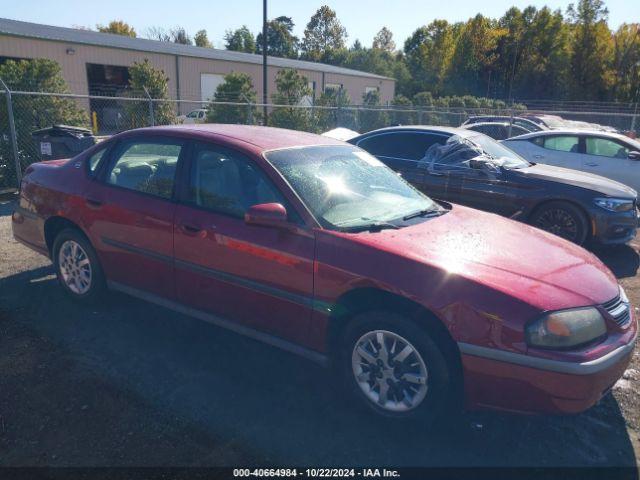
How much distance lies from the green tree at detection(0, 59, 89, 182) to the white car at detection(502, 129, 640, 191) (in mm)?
9628

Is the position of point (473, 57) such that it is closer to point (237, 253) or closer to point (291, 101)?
point (291, 101)

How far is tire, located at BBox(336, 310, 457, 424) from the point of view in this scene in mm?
2785

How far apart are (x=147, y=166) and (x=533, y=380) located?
319 centimetres

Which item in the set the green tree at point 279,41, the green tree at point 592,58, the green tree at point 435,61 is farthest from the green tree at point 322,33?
the green tree at point 592,58

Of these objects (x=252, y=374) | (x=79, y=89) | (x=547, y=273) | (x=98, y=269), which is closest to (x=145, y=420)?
(x=252, y=374)

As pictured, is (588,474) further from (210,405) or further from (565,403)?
(210,405)

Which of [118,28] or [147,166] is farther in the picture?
Result: [118,28]

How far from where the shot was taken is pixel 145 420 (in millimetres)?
2971

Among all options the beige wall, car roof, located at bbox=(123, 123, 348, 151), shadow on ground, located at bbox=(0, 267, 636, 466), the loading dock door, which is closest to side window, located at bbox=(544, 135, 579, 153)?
car roof, located at bbox=(123, 123, 348, 151)

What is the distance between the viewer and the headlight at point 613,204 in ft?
20.9

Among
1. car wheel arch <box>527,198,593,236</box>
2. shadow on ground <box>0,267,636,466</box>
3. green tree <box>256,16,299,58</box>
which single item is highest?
green tree <box>256,16,299,58</box>

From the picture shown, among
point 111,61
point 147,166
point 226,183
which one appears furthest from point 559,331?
point 111,61

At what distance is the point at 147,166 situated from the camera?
13.3 feet

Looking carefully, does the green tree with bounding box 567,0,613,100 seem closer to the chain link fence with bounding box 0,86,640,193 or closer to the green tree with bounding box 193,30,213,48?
the chain link fence with bounding box 0,86,640,193
